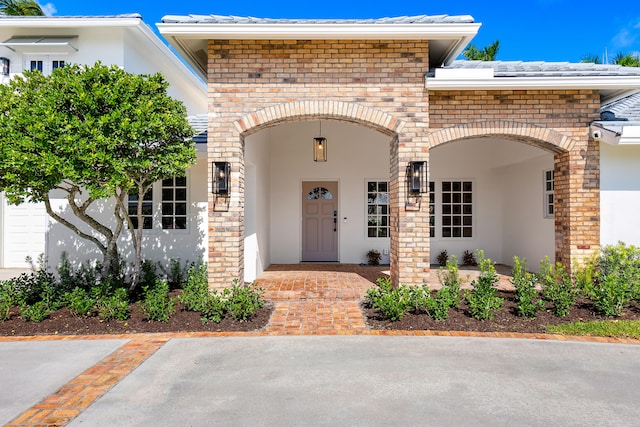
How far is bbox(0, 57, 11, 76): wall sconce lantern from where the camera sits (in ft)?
33.1

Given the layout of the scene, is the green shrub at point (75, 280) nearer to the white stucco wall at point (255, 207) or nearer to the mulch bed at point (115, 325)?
the mulch bed at point (115, 325)

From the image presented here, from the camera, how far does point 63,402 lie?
11.3ft

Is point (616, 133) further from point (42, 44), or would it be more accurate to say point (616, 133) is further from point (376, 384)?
point (42, 44)

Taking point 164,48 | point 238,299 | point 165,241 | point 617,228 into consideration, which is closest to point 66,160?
point 238,299

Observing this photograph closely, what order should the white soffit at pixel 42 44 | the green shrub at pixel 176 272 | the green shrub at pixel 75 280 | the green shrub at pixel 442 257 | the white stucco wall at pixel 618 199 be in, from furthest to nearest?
the green shrub at pixel 442 257
the white soffit at pixel 42 44
the green shrub at pixel 176 272
the white stucco wall at pixel 618 199
the green shrub at pixel 75 280

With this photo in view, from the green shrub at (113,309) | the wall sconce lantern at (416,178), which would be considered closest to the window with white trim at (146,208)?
the green shrub at (113,309)

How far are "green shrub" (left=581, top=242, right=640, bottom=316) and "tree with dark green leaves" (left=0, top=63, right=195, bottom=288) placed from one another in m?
6.12

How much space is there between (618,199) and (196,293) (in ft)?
23.3

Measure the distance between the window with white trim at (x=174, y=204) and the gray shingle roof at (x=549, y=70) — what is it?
5.08 metres

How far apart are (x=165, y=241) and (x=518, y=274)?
6.32 m

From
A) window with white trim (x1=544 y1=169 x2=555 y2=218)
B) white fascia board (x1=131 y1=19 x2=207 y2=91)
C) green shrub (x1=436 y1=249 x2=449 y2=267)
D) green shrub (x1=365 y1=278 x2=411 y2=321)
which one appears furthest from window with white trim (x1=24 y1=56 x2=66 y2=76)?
window with white trim (x1=544 y1=169 x2=555 y2=218)

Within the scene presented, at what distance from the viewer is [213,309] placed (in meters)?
5.66

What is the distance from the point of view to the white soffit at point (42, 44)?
9.78m

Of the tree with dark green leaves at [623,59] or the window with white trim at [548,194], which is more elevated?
the tree with dark green leaves at [623,59]
